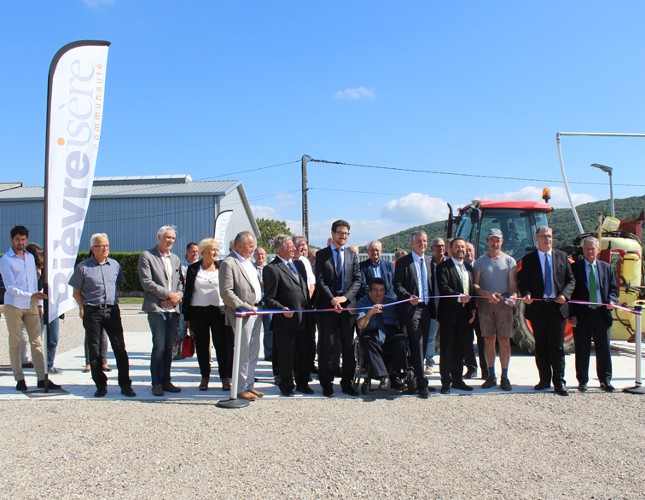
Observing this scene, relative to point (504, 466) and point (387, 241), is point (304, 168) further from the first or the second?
point (387, 241)

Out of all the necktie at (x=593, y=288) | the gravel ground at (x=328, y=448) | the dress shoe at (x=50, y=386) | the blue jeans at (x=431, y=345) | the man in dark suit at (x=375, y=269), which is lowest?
the gravel ground at (x=328, y=448)

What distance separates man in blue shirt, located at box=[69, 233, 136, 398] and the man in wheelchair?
107 inches

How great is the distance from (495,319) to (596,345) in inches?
47.1

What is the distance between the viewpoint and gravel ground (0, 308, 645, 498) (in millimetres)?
3455

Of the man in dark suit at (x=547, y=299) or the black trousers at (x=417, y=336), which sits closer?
the black trousers at (x=417, y=336)

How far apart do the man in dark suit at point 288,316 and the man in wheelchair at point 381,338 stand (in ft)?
2.25

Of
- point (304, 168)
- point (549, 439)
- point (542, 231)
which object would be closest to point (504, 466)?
point (549, 439)

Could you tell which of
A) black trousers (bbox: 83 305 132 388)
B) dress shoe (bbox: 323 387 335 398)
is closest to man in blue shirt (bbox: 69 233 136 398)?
black trousers (bbox: 83 305 132 388)

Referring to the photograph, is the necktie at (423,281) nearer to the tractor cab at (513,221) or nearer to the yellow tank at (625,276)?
the tractor cab at (513,221)

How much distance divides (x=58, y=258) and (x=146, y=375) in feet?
6.84

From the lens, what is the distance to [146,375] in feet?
24.0

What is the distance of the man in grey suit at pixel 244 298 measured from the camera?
5.73 meters

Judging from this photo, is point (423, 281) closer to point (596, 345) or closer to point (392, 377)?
point (392, 377)

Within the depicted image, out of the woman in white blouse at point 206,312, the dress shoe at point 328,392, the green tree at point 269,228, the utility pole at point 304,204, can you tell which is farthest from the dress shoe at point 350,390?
the green tree at point 269,228
